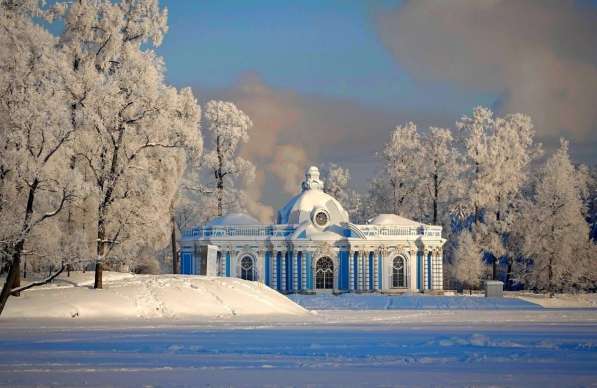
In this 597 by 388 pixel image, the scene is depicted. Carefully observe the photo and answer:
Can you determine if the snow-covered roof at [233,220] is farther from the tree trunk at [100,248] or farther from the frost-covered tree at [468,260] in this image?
the tree trunk at [100,248]

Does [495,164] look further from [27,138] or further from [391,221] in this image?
[27,138]

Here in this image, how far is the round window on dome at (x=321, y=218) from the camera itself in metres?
58.9

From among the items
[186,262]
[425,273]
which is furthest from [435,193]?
[186,262]

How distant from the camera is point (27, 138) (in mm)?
26438

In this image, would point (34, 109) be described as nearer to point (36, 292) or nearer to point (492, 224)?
point (36, 292)

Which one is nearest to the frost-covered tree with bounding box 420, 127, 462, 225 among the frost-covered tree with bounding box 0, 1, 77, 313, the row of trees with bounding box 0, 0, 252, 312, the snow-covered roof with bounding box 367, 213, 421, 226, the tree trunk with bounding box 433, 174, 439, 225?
the tree trunk with bounding box 433, 174, 439, 225

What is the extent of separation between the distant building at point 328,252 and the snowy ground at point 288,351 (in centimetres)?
2543

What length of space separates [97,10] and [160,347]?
21.0 metres

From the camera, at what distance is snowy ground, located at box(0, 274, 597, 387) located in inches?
551

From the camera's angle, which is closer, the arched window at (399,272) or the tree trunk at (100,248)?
the tree trunk at (100,248)

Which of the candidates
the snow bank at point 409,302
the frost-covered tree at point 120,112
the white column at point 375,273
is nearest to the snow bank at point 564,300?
the snow bank at point 409,302

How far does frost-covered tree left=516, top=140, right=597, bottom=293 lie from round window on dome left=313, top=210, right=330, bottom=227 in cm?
1392

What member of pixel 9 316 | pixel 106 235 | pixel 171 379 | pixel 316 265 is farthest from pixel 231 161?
pixel 171 379

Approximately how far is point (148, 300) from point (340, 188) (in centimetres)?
5431
